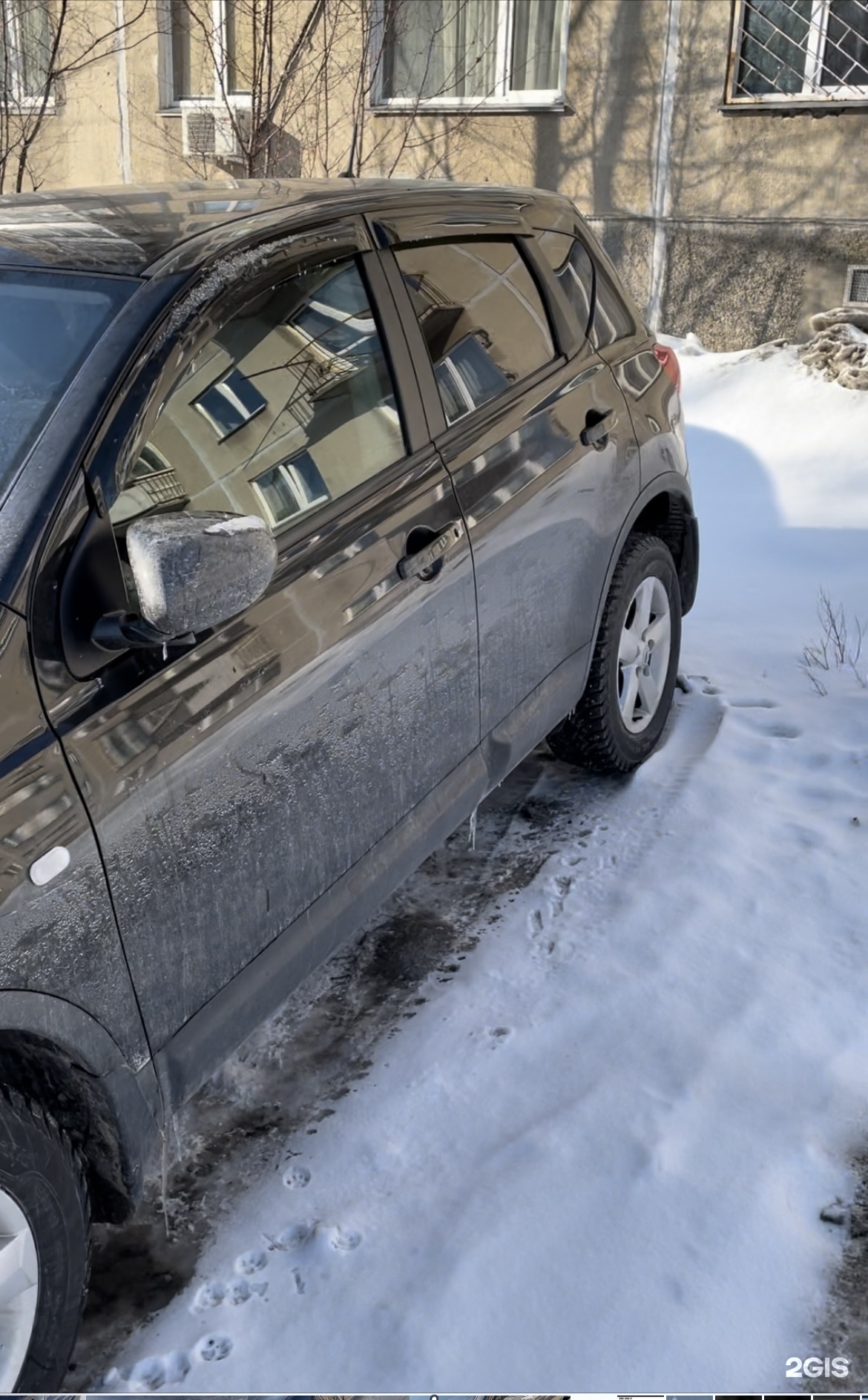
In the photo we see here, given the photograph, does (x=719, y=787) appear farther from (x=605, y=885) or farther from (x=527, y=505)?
(x=527, y=505)

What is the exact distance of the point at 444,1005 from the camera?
296cm

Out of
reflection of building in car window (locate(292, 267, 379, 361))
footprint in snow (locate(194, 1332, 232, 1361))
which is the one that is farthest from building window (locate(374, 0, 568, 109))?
footprint in snow (locate(194, 1332, 232, 1361))

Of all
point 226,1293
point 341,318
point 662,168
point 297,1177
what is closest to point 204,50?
point 662,168

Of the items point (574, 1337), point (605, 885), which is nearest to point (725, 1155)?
point (574, 1337)

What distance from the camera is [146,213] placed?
2.56 metres

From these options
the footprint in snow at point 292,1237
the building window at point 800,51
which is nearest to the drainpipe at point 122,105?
the building window at point 800,51

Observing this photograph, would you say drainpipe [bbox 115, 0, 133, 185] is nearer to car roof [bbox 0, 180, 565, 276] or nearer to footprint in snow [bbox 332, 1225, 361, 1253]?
car roof [bbox 0, 180, 565, 276]

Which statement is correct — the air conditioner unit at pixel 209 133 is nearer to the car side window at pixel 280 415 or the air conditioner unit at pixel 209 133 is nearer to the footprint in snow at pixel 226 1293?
the car side window at pixel 280 415

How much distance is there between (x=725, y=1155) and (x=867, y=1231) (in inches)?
11.4

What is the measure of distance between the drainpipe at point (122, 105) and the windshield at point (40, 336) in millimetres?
10427

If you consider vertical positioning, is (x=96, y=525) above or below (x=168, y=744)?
above

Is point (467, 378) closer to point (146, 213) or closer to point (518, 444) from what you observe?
point (518, 444)

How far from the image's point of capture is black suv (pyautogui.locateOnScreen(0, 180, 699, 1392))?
70.8 inches

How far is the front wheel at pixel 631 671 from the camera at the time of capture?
3.69 meters
